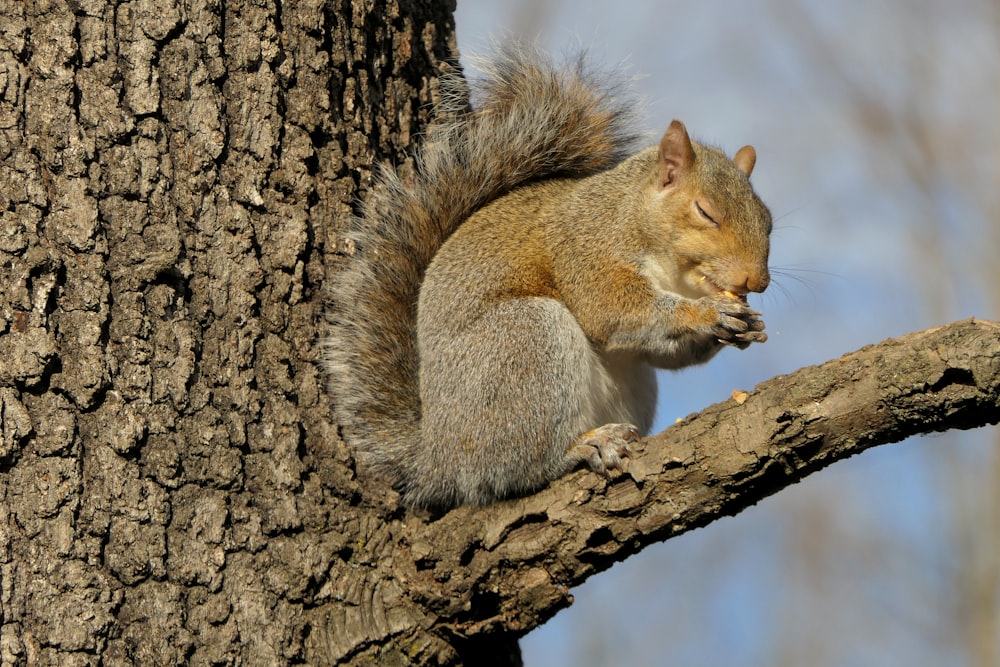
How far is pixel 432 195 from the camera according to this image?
246 centimetres

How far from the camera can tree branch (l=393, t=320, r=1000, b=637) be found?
5.33ft

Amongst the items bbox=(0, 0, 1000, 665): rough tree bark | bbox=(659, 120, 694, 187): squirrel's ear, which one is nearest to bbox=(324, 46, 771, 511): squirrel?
bbox=(659, 120, 694, 187): squirrel's ear

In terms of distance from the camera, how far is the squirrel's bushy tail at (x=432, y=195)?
219 centimetres

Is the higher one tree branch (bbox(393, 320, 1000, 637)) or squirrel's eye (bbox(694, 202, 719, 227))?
squirrel's eye (bbox(694, 202, 719, 227))

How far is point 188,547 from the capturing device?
1842mm

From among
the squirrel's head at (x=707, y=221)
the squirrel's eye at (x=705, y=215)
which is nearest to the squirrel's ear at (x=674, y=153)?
the squirrel's head at (x=707, y=221)

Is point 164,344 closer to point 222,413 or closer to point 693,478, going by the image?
point 222,413

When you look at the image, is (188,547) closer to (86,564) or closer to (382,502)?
(86,564)

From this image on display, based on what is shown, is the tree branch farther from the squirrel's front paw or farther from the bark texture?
the squirrel's front paw

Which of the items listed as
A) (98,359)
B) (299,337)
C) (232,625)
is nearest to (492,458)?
(299,337)

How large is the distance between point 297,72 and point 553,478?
1.04m

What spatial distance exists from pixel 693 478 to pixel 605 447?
32cm

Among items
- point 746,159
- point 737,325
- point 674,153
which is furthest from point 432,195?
point 746,159

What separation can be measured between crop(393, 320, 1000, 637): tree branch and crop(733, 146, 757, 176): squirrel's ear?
121cm
